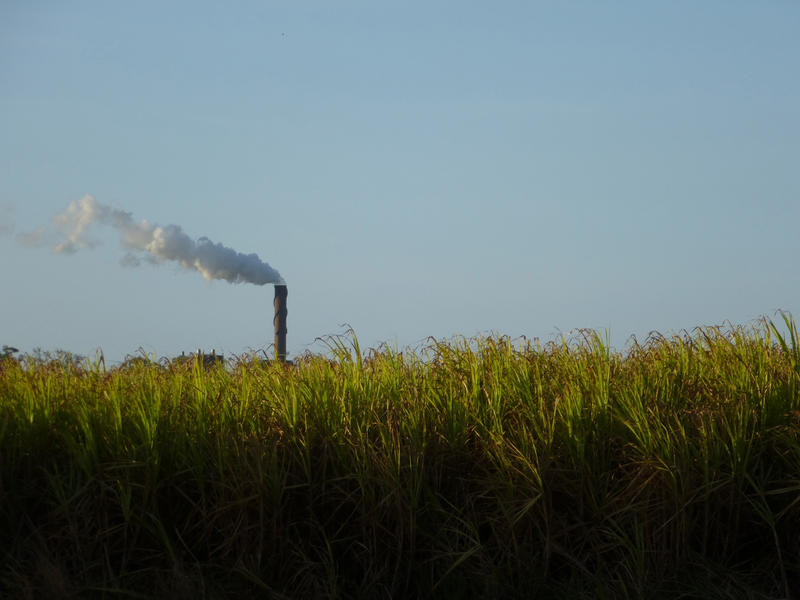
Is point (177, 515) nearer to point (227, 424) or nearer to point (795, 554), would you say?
point (227, 424)

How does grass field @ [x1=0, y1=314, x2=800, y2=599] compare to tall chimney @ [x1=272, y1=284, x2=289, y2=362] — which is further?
tall chimney @ [x1=272, y1=284, x2=289, y2=362]

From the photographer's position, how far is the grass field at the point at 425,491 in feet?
16.0

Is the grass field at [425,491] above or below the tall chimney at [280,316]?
below

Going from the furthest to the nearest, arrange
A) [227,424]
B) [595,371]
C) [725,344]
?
A: [725,344] < [595,371] < [227,424]

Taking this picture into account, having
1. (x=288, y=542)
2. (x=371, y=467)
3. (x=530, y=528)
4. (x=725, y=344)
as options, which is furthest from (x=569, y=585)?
(x=725, y=344)

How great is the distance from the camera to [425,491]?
528 centimetres

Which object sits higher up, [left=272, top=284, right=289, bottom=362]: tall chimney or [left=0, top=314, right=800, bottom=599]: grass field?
[left=272, top=284, right=289, bottom=362]: tall chimney

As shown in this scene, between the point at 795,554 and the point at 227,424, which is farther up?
the point at 227,424

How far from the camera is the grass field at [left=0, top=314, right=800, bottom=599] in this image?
4875 mm

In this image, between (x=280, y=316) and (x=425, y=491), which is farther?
(x=280, y=316)

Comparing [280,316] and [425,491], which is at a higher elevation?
[280,316]

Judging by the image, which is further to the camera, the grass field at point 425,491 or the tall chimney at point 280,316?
the tall chimney at point 280,316

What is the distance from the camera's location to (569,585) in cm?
475

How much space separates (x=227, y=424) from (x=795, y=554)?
13.3 feet
